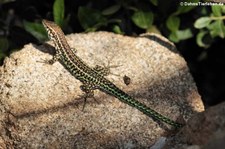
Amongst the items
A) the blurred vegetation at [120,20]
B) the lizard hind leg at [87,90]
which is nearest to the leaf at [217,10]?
the blurred vegetation at [120,20]

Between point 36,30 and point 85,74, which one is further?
point 36,30

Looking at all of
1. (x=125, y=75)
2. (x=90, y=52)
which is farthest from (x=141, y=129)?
(x=90, y=52)

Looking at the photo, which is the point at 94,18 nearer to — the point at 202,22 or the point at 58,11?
the point at 58,11

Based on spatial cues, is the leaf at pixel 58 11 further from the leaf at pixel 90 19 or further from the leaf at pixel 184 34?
the leaf at pixel 184 34

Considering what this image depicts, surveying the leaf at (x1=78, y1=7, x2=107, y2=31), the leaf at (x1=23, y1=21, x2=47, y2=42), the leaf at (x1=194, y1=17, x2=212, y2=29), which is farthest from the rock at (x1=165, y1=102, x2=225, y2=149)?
the leaf at (x1=23, y1=21, x2=47, y2=42)

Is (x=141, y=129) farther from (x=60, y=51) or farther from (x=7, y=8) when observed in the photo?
(x=7, y=8)

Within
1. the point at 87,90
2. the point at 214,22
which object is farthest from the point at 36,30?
the point at 214,22

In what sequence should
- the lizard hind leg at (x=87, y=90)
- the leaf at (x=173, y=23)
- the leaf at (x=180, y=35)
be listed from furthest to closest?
the leaf at (x=180, y=35)
the leaf at (x=173, y=23)
the lizard hind leg at (x=87, y=90)
